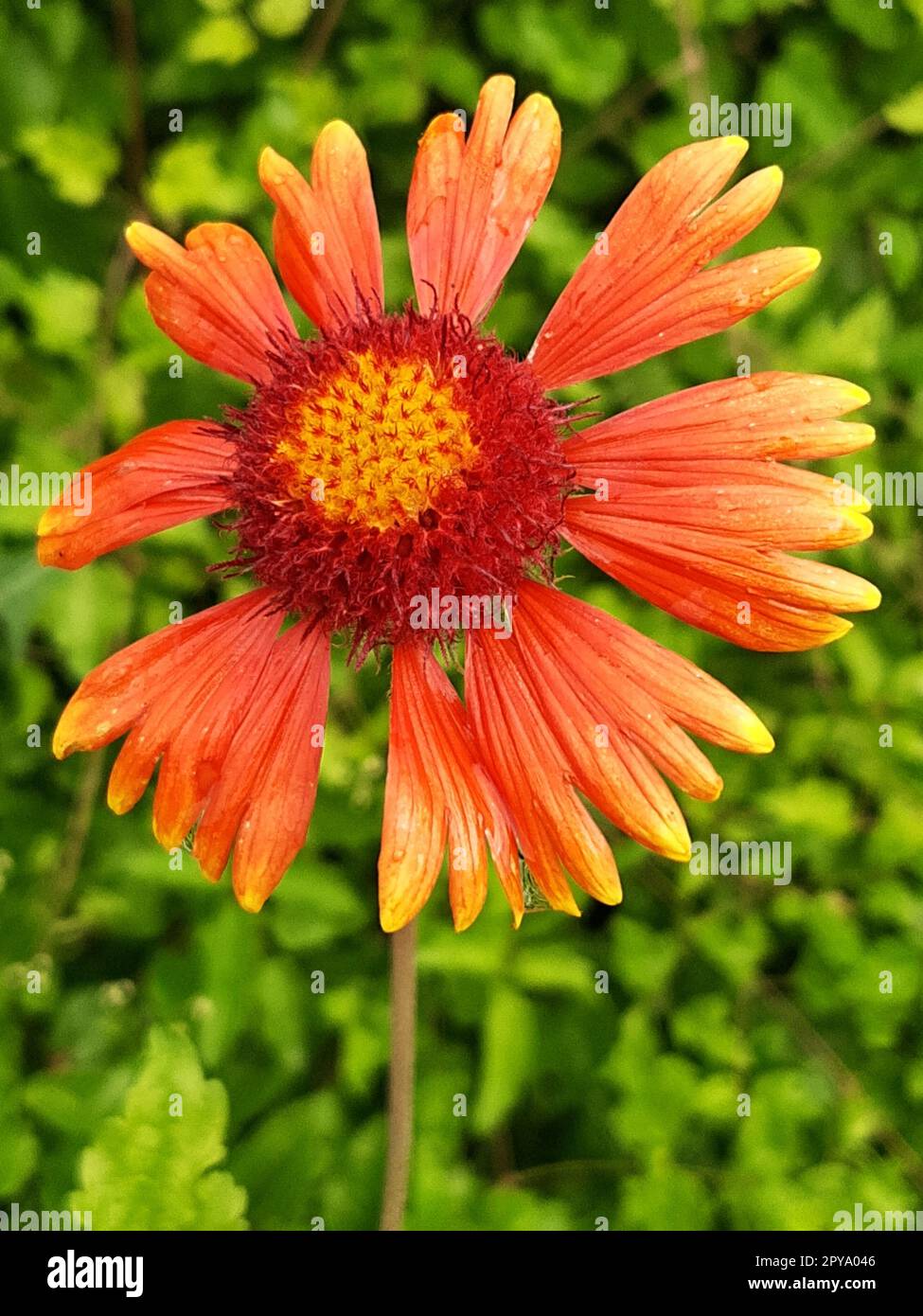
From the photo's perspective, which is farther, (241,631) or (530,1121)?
(530,1121)

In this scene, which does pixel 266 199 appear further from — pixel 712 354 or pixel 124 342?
pixel 712 354

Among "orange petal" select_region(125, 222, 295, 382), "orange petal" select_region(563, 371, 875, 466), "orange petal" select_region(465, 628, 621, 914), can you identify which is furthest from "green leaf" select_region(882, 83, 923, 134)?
"orange petal" select_region(465, 628, 621, 914)

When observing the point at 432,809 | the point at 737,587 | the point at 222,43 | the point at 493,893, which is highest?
the point at 222,43

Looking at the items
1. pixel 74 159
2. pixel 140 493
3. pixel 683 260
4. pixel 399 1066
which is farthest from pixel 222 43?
pixel 399 1066

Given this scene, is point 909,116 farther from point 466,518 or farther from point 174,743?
point 174,743

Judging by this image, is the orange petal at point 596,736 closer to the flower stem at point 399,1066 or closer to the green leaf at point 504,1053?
the flower stem at point 399,1066

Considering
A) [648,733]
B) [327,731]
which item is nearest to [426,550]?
[648,733]

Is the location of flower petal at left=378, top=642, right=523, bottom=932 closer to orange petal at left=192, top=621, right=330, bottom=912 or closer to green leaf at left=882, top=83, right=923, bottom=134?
orange petal at left=192, top=621, right=330, bottom=912
